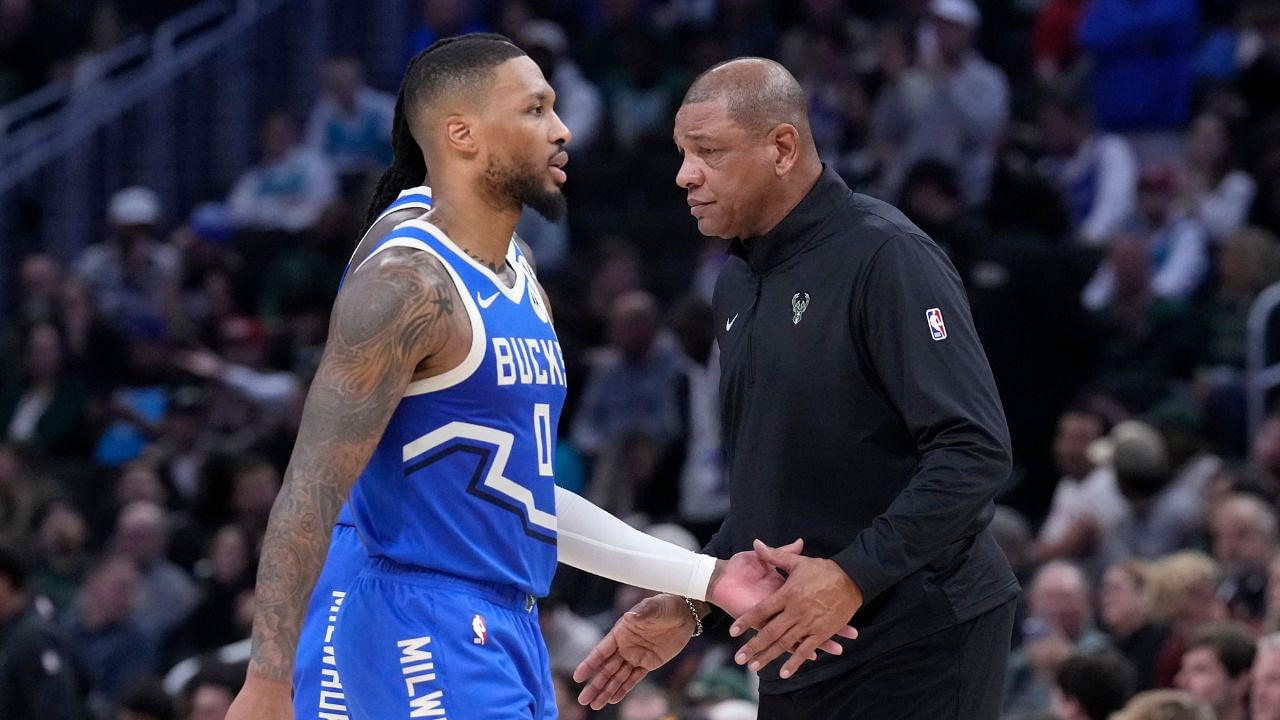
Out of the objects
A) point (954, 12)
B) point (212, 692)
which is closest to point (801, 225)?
point (212, 692)

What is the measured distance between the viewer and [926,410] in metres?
4.66

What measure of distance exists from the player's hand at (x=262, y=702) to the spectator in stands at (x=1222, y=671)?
4561mm

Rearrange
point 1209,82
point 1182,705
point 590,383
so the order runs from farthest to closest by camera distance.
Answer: point 1209,82
point 590,383
point 1182,705

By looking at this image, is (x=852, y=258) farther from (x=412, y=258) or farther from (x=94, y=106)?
(x=94, y=106)

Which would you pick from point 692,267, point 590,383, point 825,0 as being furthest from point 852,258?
point 825,0

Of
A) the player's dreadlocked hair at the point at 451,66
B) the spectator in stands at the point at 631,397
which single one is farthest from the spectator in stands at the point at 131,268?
the player's dreadlocked hair at the point at 451,66

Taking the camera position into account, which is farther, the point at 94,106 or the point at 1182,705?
the point at 94,106

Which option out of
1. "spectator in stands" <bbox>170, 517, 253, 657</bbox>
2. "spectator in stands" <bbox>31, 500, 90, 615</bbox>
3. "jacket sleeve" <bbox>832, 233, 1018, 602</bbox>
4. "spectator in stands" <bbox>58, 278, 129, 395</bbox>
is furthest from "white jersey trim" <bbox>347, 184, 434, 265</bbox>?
"spectator in stands" <bbox>58, 278, 129, 395</bbox>

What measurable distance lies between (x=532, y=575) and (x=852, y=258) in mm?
1124

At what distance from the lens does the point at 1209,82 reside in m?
13.4

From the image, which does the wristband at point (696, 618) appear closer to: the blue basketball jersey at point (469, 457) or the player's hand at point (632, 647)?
the player's hand at point (632, 647)

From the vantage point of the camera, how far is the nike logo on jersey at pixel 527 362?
4.55m

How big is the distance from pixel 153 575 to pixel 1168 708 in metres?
7.03

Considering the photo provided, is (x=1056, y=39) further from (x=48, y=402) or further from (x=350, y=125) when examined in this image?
(x=48, y=402)
